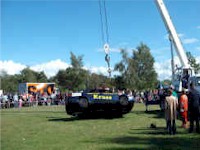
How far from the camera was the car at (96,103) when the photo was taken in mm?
20422

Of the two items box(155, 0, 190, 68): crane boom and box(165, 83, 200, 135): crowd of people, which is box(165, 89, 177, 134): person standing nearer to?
box(165, 83, 200, 135): crowd of people

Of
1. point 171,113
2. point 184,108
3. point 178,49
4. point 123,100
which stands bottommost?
point 171,113

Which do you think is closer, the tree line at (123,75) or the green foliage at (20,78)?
the tree line at (123,75)

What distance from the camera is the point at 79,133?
14945mm

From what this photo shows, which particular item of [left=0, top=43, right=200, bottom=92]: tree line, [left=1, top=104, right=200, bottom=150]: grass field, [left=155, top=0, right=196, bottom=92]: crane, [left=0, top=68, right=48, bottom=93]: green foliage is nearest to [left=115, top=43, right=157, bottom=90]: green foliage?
[left=0, top=43, right=200, bottom=92]: tree line

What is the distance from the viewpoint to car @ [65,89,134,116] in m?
20.4

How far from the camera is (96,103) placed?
806 inches

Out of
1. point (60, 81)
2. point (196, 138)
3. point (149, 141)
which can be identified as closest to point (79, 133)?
point (149, 141)

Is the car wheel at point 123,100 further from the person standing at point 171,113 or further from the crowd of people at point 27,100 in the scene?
the crowd of people at point 27,100

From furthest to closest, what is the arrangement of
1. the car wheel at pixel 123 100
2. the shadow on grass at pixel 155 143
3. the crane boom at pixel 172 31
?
the crane boom at pixel 172 31, the car wheel at pixel 123 100, the shadow on grass at pixel 155 143

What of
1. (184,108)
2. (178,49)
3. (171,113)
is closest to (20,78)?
(178,49)

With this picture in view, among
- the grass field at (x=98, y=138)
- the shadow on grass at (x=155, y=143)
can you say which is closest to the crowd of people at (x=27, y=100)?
the grass field at (x=98, y=138)

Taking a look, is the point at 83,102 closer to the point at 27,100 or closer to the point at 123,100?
the point at 123,100

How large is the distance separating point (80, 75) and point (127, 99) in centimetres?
8482
